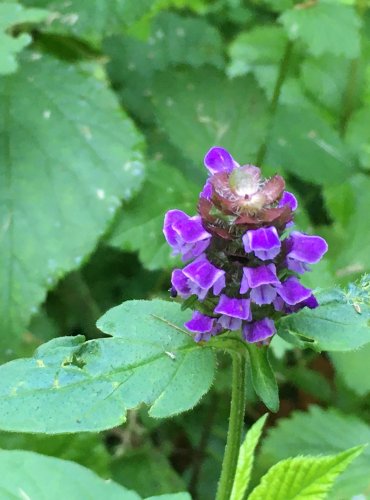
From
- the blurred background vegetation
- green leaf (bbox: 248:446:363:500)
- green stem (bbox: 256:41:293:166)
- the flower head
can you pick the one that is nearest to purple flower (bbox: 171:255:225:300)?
the flower head

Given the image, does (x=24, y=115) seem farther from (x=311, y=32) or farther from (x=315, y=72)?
(x=315, y=72)

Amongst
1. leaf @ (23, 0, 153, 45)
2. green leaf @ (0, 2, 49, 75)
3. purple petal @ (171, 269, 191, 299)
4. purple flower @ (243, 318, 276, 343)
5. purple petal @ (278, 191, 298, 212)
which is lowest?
leaf @ (23, 0, 153, 45)

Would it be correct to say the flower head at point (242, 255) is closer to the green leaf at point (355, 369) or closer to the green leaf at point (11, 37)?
the green leaf at point (11, 37)

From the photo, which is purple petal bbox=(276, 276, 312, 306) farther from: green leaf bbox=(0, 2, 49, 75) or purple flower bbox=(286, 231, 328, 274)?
green leaf bbox=(0, 2, 49, 75)

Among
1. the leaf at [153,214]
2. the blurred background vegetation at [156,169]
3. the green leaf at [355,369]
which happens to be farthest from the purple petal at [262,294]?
the green leaf at [355,369]

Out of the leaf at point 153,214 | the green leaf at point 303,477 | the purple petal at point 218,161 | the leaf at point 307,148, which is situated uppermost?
the purple petal at point 218,161

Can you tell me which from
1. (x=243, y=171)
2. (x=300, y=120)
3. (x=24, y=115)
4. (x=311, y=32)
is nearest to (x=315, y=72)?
(x=300, y=120)
